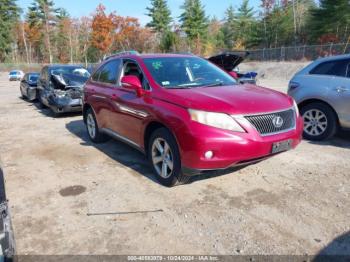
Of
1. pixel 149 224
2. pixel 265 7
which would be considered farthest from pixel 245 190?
pixel 265 7

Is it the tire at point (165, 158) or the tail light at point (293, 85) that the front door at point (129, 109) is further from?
the tail light at point (293, 85)

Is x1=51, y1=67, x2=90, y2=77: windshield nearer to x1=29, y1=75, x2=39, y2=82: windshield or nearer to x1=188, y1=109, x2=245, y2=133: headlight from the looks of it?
x1=29, y1=75, x2=39, y2=82: windshield

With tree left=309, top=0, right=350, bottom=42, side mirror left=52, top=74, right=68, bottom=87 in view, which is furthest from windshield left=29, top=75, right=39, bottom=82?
tree left=309, top=0, right=350, bottom=42

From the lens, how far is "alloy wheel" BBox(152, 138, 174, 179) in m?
4.09

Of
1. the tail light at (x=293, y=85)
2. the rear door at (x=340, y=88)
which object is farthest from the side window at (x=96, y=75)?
the rear door at (x=340, y=88)

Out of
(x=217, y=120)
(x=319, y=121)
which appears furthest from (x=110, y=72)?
(x=319, y=121)

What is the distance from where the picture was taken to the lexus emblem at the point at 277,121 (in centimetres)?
391

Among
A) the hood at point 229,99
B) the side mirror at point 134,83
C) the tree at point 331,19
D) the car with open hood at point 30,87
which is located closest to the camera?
the hood at point 229,99

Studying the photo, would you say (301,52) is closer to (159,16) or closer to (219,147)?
(159,16)

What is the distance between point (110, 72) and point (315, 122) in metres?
3.92

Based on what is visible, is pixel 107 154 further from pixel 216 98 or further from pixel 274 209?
pixel 274 209

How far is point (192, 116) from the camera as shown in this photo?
366 cm

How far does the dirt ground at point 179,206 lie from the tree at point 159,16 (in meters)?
57.7

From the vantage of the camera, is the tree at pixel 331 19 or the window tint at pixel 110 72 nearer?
the window tint at pixel 110 72
